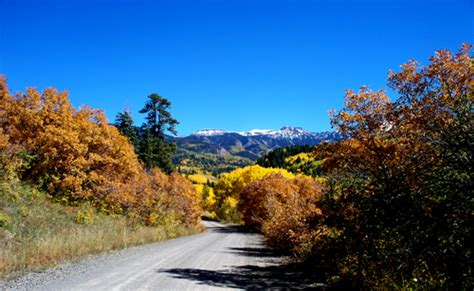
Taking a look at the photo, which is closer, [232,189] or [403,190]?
[403,190]

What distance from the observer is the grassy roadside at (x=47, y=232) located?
12077mm


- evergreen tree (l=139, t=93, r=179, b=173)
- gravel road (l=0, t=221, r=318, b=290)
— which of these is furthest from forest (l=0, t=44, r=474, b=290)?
evergreen tree (l=139, t=93, r=179, b=173)

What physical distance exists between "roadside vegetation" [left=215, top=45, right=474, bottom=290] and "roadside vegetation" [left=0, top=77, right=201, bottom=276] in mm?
9960

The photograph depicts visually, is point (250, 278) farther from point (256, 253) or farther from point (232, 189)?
point (232, 189)

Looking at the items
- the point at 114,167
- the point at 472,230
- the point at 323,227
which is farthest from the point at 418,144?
the point at 114,167

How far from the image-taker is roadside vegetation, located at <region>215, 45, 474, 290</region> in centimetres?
611

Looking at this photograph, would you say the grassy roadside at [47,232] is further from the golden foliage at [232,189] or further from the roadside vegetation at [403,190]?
the golden foliage at [232,189]

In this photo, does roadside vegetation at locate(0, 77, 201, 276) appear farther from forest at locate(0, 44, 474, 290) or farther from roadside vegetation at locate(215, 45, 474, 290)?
roadside vegetation at locate(215, 45, 474, 290)

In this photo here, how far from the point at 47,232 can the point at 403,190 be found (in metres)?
14.5

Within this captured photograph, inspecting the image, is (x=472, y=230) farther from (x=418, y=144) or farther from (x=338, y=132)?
(x=338, y=132)

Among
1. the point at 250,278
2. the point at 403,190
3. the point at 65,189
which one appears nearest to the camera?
the point at 403,190

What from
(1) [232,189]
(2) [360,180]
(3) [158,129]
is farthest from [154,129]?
(2) [360,180]

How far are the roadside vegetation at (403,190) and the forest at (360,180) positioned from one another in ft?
Answer: 0.10

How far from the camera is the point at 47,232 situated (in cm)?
1544
